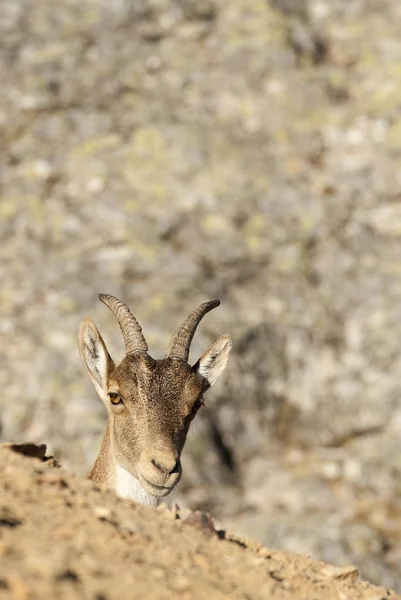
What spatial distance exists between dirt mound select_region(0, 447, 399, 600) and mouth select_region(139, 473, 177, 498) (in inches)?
74.9

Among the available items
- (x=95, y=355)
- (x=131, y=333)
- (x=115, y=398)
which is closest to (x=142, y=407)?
(x=115, y=398)

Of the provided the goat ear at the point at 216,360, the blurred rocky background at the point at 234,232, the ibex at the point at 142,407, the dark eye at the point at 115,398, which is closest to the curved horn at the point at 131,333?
the ibex at the point at 142,407

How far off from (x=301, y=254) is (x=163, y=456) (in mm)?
13833

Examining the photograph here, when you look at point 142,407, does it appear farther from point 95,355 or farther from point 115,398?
point 95,355

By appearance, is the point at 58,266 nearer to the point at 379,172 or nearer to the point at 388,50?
the point at 379,172

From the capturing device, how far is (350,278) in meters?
22.5

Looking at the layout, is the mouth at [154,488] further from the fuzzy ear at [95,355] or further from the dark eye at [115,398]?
the fuzzy ear at [95,355]

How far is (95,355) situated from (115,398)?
2.66 ft

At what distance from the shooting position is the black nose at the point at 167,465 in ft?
30.6

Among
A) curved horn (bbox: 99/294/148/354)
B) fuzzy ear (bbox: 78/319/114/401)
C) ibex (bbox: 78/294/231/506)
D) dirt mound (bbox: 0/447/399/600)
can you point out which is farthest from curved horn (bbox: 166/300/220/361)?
dirt mound (bbox: 0/447/399/600)

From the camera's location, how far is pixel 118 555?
579cm

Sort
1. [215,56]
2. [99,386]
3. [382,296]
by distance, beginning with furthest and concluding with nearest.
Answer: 1. [215,56]
2. [382,296]
3. [99,386]

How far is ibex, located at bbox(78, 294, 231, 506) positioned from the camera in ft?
31.3

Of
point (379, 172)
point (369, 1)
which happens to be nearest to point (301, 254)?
point (379, 172)
